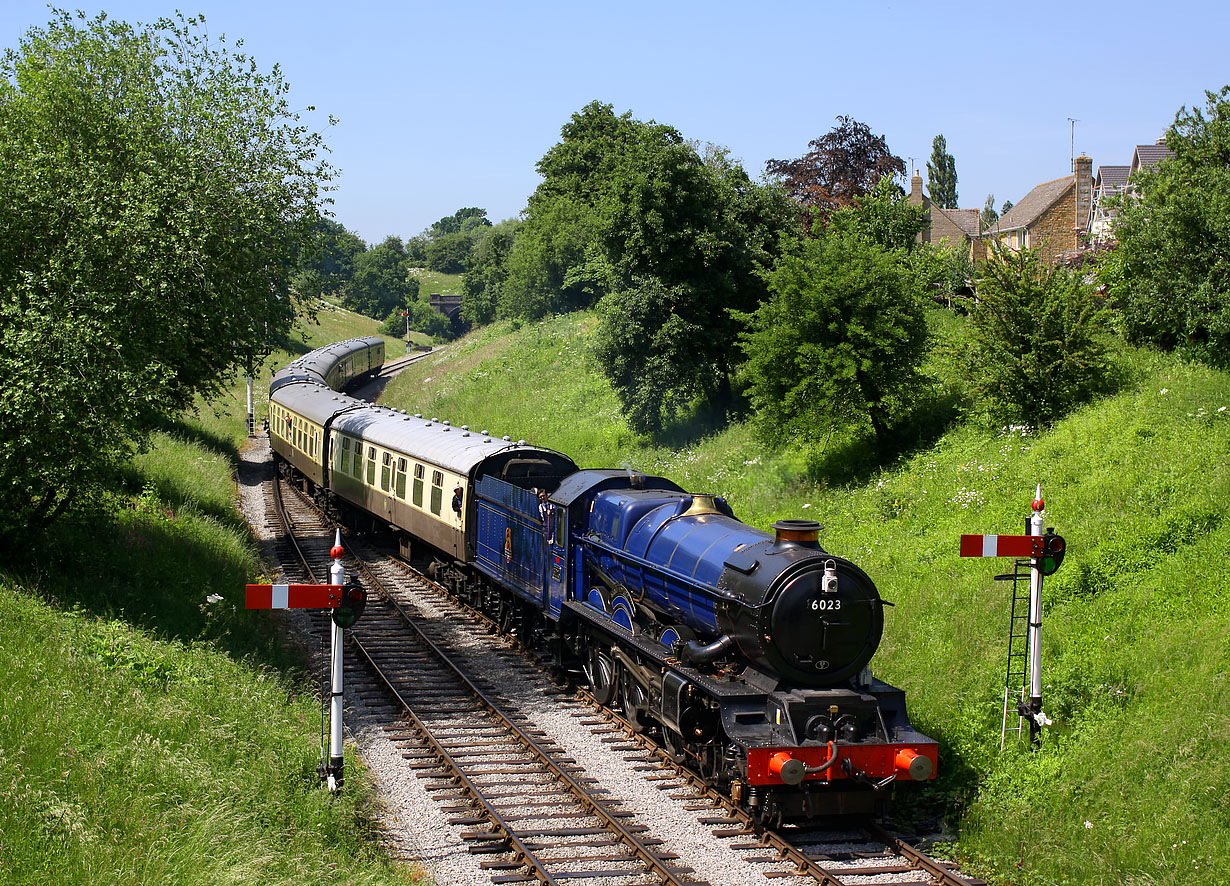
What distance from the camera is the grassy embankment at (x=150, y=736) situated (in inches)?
316

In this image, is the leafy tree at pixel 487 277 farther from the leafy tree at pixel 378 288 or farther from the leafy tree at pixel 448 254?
the leafy tree at pixel 448 254

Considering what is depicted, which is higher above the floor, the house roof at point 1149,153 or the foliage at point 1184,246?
the house roof at point 1149,153

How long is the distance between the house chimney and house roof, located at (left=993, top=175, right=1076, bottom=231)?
1.28 m

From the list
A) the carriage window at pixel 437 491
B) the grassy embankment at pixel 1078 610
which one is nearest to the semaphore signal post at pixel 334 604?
the grassy embankment at pixel 1078 610

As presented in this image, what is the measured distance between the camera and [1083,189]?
165 feet

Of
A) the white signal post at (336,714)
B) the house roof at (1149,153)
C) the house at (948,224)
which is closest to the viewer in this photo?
the white signal post at (336,714)

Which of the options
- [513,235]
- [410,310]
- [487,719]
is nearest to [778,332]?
[487,719]

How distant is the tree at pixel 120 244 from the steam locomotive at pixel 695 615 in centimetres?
579

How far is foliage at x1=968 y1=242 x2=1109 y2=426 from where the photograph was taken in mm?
18672

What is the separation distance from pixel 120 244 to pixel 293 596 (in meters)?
8.49

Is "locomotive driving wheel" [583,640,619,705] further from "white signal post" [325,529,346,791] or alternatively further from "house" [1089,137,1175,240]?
"house" [1089,137,1175,240]

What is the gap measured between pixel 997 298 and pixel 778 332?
14.3 feet

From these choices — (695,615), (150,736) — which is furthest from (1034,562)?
(150,736)

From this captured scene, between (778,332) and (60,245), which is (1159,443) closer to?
(778,332)
